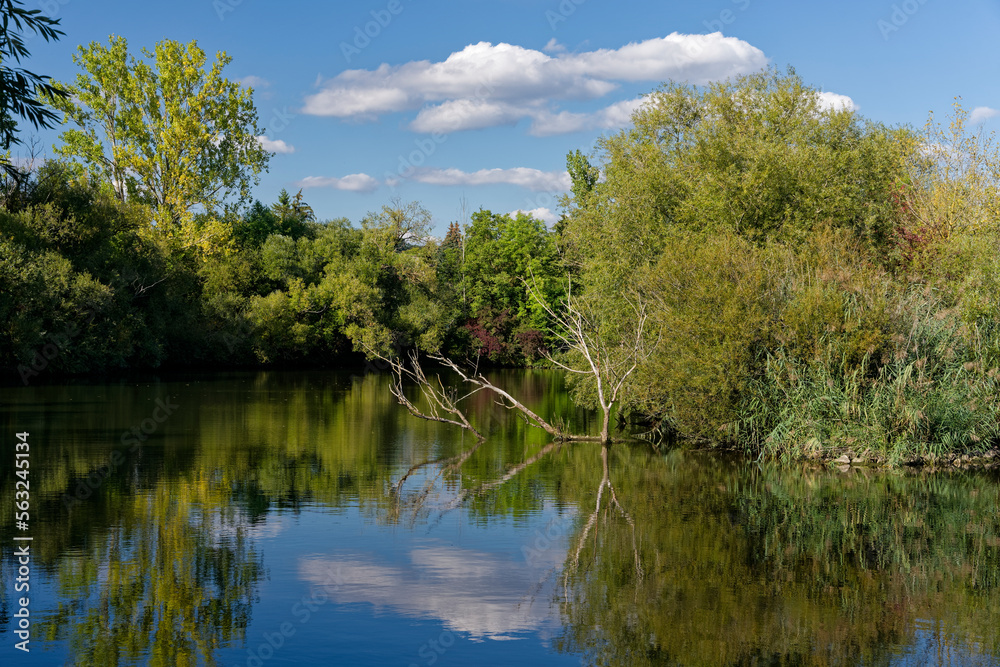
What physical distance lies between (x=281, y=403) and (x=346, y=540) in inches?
904

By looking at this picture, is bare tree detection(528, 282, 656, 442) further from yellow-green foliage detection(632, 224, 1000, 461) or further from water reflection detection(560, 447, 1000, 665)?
water reflection detection(560, 447, 1000, 665)

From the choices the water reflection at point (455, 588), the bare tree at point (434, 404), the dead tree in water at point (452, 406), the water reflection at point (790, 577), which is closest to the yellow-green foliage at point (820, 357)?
the water reflection at point (790, 577)

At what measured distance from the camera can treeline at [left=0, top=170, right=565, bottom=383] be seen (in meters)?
43.2

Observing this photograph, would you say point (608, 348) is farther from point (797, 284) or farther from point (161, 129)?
point (161, 129)

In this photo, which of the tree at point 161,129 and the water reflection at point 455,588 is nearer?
the water reflection at point 455,588

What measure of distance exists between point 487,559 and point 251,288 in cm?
5476

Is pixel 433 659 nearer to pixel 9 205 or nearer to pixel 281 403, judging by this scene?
pixel 281 403

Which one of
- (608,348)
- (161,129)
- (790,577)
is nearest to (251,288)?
(161,129)

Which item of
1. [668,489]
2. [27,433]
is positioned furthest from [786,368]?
[27,433]

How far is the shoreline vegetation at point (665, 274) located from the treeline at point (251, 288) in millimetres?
181

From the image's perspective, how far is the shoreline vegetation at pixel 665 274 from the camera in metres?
20.5

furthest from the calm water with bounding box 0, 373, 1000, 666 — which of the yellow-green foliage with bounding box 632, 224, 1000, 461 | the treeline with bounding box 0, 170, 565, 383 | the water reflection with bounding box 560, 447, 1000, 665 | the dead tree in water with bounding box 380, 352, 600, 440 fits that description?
the treeline with bounding box 0, 170, 565, 383

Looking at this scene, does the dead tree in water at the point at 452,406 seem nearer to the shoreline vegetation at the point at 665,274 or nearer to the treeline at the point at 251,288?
the shoreline vegetation at the point at 665,274

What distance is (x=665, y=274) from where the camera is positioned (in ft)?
75.8
